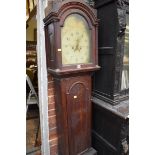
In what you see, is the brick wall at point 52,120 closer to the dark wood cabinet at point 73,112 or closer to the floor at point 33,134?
the dark wood cabinet at point 73,112

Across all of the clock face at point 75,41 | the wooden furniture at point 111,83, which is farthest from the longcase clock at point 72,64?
the wooden furniture at point 111,83

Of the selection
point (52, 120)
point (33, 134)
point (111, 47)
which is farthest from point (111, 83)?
point (33, 134)

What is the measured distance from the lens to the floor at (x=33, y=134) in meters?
1.97

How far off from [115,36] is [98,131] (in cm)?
89

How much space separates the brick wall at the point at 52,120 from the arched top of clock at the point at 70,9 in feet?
1.75

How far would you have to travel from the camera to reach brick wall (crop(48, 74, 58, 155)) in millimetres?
1701

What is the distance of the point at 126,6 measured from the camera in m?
1.50

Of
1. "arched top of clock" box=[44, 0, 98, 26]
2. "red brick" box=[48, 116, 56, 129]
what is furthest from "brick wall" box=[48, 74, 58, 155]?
"arched top of clock" box=[44, 0, 98, 26]

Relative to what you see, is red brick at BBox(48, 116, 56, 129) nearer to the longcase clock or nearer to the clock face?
the longcase clock

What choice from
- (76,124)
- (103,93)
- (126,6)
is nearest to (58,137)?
(76,124)

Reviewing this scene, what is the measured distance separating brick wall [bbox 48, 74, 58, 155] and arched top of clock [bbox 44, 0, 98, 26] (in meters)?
0.53

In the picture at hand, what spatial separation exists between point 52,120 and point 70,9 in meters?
0.97

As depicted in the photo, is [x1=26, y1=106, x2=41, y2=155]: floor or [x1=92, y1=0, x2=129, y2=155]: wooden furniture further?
[x1=26, y1=106, x2=41, y2=155]: floor
